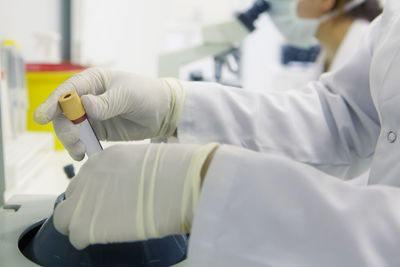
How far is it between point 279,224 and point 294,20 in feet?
6.29

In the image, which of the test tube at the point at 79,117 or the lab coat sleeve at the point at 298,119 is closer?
the test tube at the point at 79,117

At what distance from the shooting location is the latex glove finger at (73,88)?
0.58 metres

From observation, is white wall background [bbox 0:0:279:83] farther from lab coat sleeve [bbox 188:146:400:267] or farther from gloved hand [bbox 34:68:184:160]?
lab coat sleeve [bbox 188:146:400:267]

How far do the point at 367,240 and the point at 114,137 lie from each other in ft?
1.76

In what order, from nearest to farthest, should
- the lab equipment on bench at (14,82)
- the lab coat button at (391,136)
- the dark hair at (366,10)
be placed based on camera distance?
the lab coat button at (391,136) < the lab equipment on bench at (14,82) < the dark hair at (366,10)

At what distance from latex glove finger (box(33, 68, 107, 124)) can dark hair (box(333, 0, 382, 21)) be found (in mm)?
1706

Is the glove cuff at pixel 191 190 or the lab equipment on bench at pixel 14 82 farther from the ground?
the glove cuff at pixel 191 190

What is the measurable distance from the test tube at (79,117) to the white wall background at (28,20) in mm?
1074

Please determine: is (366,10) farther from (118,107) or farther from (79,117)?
(79,117)

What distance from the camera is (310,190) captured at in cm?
47

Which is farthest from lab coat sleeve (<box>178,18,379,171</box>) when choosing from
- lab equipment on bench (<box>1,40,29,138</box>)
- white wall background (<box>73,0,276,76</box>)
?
white wall background (<box>73,0,276,76</box>)

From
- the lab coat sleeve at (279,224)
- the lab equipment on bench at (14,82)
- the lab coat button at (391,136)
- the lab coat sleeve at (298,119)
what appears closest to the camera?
the lab coat sleeve at (279,224)

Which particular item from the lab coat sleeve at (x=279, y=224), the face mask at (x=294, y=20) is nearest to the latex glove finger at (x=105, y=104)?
the lab coat sleeve at (x=279, y=224)

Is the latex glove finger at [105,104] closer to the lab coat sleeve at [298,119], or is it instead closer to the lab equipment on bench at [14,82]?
the lab coat sleeve at [298,119]
